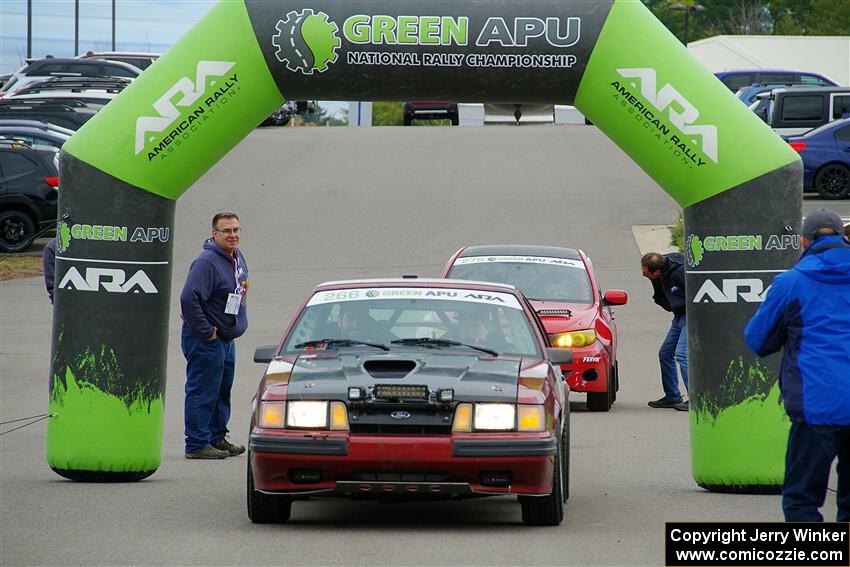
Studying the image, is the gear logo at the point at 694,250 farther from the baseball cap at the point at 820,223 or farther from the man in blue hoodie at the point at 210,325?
the man in blue hoodie at the point at 210,325

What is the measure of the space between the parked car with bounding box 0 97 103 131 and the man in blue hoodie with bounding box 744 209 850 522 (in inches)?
990

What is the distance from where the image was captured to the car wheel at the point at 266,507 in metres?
8.61

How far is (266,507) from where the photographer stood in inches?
341

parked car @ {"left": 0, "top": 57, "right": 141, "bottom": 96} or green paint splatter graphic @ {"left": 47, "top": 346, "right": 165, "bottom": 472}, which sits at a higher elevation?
parked car @ {"left": 0, "top": 57, "right": 141, "bottom": 96}

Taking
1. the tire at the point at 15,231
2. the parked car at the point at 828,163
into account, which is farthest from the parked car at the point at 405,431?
the parked car at the point at 828,163

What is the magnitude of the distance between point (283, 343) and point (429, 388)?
1446mm

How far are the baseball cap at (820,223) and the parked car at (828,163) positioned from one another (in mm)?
23537

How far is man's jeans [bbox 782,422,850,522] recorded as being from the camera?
703 cm

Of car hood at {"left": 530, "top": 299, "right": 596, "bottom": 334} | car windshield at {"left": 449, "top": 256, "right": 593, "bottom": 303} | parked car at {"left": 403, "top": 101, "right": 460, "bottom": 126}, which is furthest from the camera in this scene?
parked car at {"left": 403, "top": 101, "right": 460, "bottom": 126}

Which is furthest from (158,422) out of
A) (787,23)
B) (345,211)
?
(787,23)

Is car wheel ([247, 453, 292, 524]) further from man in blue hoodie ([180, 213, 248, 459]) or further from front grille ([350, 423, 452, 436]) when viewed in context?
man in blue hoodie ([180, 213, 248, 459])

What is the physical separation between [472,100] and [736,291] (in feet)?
7.39

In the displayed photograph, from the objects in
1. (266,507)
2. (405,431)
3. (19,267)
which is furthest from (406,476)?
(19,267)

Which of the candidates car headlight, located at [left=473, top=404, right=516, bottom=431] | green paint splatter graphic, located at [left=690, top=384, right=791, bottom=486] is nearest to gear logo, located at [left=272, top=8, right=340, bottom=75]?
car headlight, located at [left=473, top=404, right=516, bottom=431]
